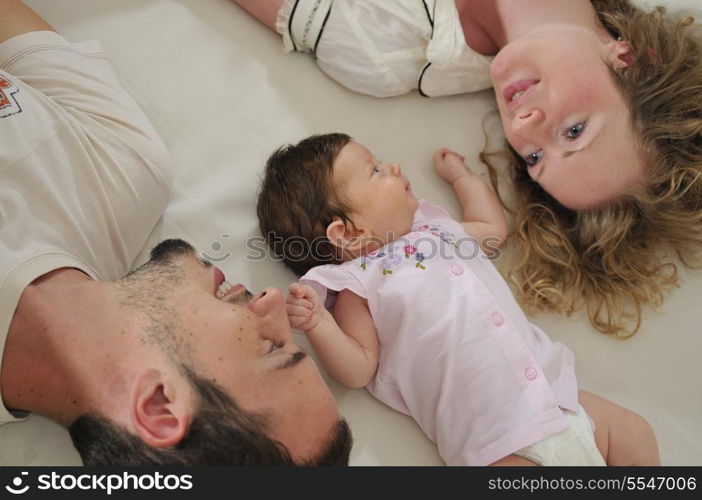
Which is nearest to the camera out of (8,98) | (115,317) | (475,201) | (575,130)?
(115,317)

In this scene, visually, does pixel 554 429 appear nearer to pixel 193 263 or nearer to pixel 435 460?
pixel 435 460

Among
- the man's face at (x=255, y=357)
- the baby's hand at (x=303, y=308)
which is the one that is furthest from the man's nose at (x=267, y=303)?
the baby's hand at (x=303, y=308)

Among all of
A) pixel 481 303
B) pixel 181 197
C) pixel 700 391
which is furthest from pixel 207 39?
pixel 700 391

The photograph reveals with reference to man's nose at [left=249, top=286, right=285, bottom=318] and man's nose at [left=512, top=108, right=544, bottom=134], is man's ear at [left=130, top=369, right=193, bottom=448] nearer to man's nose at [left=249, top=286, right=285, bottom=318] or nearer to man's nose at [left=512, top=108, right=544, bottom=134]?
man's nose at [left=249, top=286, right=285, bottom=318]

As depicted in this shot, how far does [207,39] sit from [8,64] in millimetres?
479

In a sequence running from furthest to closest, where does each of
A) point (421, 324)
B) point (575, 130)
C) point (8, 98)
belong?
1. point (575, 130)
2. point (421, 324)
3. point (8, 98)

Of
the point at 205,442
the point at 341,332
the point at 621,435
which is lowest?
the point at 621,435

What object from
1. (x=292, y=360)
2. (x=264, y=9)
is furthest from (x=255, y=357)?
(x=264, y=9)

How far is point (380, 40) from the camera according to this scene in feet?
4.92

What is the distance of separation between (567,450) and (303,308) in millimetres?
532

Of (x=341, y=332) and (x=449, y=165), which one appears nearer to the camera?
(x=341, y=332)

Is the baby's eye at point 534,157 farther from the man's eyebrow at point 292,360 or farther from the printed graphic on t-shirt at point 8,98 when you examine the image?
the printed graphic on t-shirt at point 8,98

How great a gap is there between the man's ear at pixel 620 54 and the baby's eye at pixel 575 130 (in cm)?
18

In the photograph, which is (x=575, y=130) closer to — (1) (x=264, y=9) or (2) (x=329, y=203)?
(2) (x=329, y=203)
